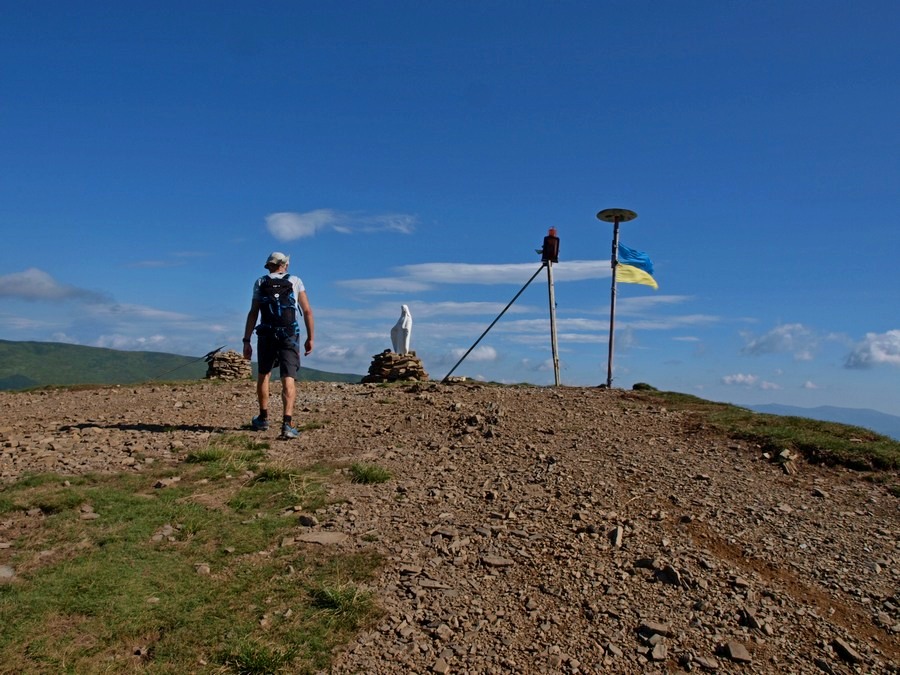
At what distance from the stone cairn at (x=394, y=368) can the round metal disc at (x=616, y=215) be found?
267 inches

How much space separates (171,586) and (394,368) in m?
14.1

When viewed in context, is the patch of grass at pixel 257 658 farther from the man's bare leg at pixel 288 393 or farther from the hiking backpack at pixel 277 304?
the hiking backpack at pixel 277 304

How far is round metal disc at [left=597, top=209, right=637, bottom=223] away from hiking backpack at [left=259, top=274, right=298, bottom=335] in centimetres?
990

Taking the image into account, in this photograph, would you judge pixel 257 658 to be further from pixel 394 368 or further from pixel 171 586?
pixel 394 368

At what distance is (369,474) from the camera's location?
→ 25.1 ft

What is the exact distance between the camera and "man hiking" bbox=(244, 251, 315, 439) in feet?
31.3

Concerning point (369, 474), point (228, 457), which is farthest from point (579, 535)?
point (228, 457)

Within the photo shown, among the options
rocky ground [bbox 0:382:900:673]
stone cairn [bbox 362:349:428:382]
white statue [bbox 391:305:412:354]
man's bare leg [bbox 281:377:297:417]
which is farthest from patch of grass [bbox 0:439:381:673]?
white statue [bbox 391:305:412:354]

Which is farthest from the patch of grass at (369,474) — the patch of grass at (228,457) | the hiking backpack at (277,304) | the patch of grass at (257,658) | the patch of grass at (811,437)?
the patch of grass at (811,437)

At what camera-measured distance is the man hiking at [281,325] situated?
31.3ft

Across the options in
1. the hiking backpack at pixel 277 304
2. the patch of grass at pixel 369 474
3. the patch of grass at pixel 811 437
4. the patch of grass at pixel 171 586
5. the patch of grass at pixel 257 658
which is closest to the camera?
the patch of grass at pixel 257 658

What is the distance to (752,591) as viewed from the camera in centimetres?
534

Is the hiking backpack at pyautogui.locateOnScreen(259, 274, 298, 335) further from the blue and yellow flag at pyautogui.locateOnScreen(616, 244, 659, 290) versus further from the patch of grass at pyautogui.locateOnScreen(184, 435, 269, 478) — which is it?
the blue and yellow flag at pyautogui.locateOnScreen(616, 244, 659, 290)

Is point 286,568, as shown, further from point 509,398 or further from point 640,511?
point 509,398
